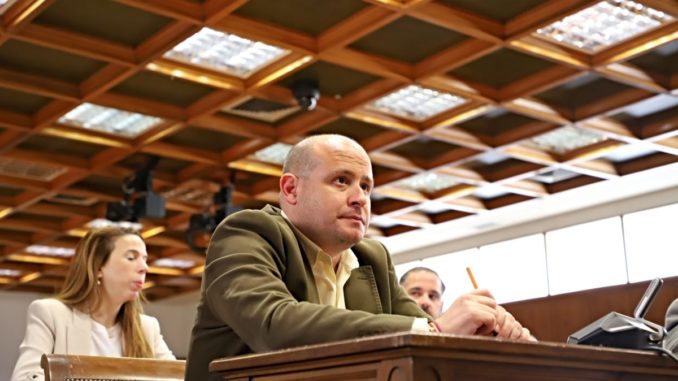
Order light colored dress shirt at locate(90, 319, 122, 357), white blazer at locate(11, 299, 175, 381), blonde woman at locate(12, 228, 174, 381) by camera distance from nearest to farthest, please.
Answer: white blazer at locate(11, 299, 175, 381), blonde woman at locate(12, 228, 174, 381), light colored dress shirt at locate(90, 319, 122, 357)

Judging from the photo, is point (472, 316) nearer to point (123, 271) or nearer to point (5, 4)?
point (123, 271)

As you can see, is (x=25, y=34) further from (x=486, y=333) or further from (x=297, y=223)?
(x=486, y=333)

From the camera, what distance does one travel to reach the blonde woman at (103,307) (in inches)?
134

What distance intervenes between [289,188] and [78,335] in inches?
62.2

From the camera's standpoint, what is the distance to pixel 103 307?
11.8 ft

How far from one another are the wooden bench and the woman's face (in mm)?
1170

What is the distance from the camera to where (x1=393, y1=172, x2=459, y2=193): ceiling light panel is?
9.98 metres

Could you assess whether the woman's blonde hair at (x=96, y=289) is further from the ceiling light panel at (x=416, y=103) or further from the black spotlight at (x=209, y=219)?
the black spotlight at (x=209, y=219)

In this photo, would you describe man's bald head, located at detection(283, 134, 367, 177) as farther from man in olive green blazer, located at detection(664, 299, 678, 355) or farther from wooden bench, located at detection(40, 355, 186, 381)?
man in olive green blazer, located at detection(664, 299, 678, 355)

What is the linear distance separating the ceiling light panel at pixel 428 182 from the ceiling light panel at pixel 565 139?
1.06 meters

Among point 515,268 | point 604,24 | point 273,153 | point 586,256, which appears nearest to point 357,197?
point 604,24

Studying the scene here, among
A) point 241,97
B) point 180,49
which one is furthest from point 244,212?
point 241,97

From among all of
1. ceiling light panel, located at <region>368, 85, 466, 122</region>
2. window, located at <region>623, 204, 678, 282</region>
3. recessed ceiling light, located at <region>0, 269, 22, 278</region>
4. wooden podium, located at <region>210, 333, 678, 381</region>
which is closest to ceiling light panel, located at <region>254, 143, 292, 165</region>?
ceiling light panel, located at <region>368, 85, 466, 122</region>

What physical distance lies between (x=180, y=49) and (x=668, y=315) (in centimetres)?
538
